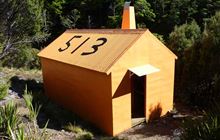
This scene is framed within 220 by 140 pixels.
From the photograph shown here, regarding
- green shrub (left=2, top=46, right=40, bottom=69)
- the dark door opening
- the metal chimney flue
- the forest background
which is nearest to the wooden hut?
the dark door opening

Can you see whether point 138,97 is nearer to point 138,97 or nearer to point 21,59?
point 138,97

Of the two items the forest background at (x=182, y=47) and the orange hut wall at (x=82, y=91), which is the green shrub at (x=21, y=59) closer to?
the forest background at (x=182, y=47)

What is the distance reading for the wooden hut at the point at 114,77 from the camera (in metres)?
13.5

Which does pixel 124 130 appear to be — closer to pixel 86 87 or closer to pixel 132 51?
pixel 86 87

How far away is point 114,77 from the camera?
13.2 m

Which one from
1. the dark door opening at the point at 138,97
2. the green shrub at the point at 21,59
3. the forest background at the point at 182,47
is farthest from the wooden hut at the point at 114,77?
the green shrub at the point at 21,59

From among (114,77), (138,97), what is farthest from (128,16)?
(114,77)

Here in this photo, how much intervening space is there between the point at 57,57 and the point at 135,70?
5.34m

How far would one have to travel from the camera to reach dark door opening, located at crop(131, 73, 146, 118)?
1543cm

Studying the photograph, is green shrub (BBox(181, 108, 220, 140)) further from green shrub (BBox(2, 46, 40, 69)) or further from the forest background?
green shrub (BBox(2, 46, 40, 69))

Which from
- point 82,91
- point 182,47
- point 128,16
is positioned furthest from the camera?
point 182,47

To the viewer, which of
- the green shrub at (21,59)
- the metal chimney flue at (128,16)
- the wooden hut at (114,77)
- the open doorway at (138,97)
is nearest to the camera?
the wooden hut at (114,77)

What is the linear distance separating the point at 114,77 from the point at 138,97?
3.10 meters

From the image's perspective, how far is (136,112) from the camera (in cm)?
1558
